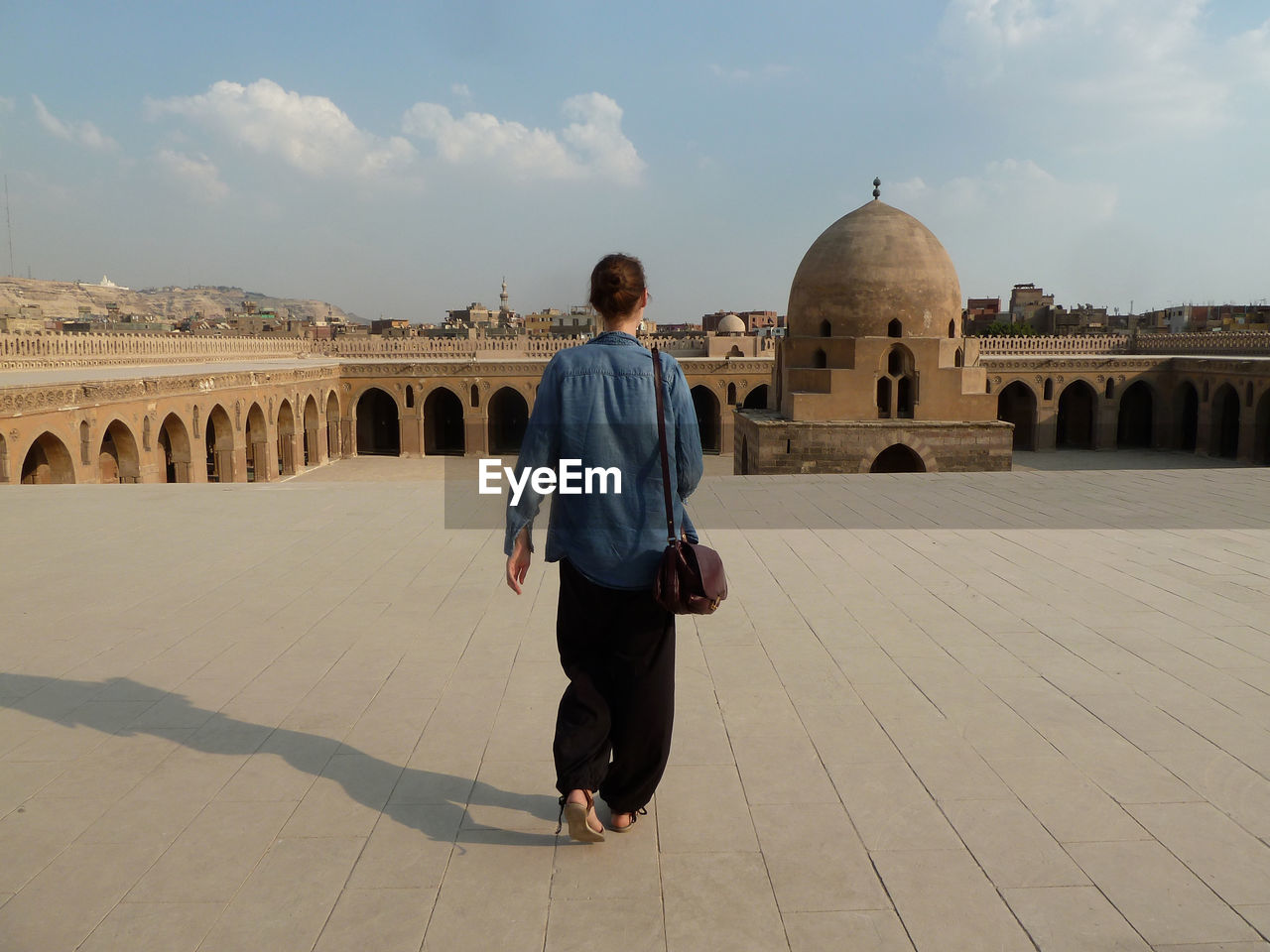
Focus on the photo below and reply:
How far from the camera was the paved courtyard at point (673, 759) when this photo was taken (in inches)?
70.4

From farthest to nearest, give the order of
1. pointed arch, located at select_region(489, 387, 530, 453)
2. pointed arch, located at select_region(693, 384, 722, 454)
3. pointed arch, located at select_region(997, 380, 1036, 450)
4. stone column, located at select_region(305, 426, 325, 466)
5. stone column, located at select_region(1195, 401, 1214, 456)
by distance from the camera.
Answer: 1. pointed arch, located at select_region(489, 387, 530, 453)
2. pointed arch, located at select_region(693, 384, 722, 454)
3. pointed arch, located at select_region(997, 380, 1036, 450)
4. stone column, located at select_region(305, 426, 325, 466)
5. stone column, located at select_region(1195, 401, 1214, 456)

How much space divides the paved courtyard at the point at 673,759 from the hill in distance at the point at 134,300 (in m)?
51.4

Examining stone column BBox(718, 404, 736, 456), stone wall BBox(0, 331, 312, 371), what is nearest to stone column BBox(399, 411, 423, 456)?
stone wall BBox(0, 331, 312, 371)

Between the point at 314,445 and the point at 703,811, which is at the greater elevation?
the point at 703,811

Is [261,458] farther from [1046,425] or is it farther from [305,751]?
[305,751]

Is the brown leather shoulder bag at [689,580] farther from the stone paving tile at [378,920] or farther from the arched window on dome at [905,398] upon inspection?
the arched window on dome at [905,398]

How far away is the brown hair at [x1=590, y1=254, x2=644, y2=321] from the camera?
2100 millimetres

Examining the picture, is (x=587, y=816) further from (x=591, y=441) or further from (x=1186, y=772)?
(x=1186, y=772)

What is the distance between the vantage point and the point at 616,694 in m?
2.09

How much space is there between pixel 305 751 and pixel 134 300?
117324mm

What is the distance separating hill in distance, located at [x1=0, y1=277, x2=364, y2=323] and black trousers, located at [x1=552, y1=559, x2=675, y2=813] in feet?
174

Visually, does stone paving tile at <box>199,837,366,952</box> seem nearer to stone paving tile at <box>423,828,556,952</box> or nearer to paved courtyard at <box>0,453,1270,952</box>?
paved courtyard at <box>0,453,1270,952</box>

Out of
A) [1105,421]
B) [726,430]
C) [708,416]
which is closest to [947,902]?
[726,430]

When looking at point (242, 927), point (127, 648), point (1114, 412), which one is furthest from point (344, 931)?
point (1114, 412)
